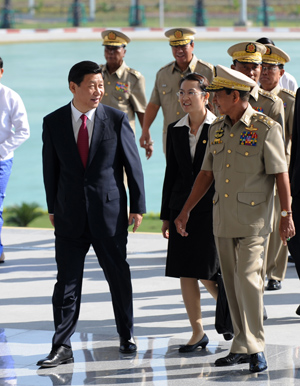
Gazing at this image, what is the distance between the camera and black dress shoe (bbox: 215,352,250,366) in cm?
485

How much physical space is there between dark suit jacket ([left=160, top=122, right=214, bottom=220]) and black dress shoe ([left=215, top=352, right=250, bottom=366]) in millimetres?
880

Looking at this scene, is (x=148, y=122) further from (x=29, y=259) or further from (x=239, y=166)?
(x=239, y=166)

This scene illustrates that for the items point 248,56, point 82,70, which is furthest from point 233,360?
point 248,56

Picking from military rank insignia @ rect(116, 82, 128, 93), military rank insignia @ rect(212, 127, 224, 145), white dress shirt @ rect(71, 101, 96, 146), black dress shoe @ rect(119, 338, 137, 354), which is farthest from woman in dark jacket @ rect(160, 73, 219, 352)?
military rank insignia @ rect(116, 82, 128, 93)

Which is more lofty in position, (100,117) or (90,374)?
(100,117)

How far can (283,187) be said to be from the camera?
4691 millimetres

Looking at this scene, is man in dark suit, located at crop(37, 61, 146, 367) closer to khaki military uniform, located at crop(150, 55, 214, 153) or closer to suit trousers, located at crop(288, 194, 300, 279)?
suit trousers, located at crop(288, 194, 300, 279)

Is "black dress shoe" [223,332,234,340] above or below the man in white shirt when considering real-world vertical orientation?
below

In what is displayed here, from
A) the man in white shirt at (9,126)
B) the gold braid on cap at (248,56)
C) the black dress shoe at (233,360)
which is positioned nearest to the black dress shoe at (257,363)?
the black dress shoe at (233,360)

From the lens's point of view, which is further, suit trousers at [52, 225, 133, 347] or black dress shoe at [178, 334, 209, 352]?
black dress shoe at [178, 334, 209, 352]

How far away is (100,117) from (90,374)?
4.62ft

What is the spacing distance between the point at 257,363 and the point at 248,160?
3.47 ft

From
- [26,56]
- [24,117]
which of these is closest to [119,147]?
[24,117]

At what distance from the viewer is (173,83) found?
311 inches
